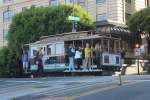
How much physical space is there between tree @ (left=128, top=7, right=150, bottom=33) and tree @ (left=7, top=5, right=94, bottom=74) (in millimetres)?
7608

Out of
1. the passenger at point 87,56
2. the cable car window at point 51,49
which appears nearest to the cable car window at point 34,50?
the cable car window at point 51,49

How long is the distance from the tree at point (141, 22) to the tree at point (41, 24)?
761cm

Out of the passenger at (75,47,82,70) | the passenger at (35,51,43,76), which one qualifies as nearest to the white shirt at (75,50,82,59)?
the passenger at (75,47,82,70)

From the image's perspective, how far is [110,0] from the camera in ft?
199

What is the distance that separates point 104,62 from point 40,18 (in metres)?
15.1

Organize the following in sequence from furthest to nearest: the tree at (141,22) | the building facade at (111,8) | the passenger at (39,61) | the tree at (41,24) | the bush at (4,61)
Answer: the building facade at (111,8), the tree at (141,22), the tree at (41,24), the bush at (4,61), the passenger at (39,61)

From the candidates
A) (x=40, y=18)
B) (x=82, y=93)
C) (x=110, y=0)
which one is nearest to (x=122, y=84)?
(x=82, y=93)

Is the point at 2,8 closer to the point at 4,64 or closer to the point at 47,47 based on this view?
the point at 4,64

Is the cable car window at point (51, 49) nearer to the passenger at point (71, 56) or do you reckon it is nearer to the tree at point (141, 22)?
the passenger at point (71, 56)

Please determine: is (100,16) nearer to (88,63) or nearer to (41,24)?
(41,24)

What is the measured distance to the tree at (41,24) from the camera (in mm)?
44719

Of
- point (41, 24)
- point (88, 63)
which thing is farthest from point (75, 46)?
point (41, 24)

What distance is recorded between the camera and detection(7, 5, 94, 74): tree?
4472 centimetres

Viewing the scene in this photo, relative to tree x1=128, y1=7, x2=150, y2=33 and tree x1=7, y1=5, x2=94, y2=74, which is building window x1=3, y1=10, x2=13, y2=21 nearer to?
tree x1=128, y1=7, x2=150, y2=33
